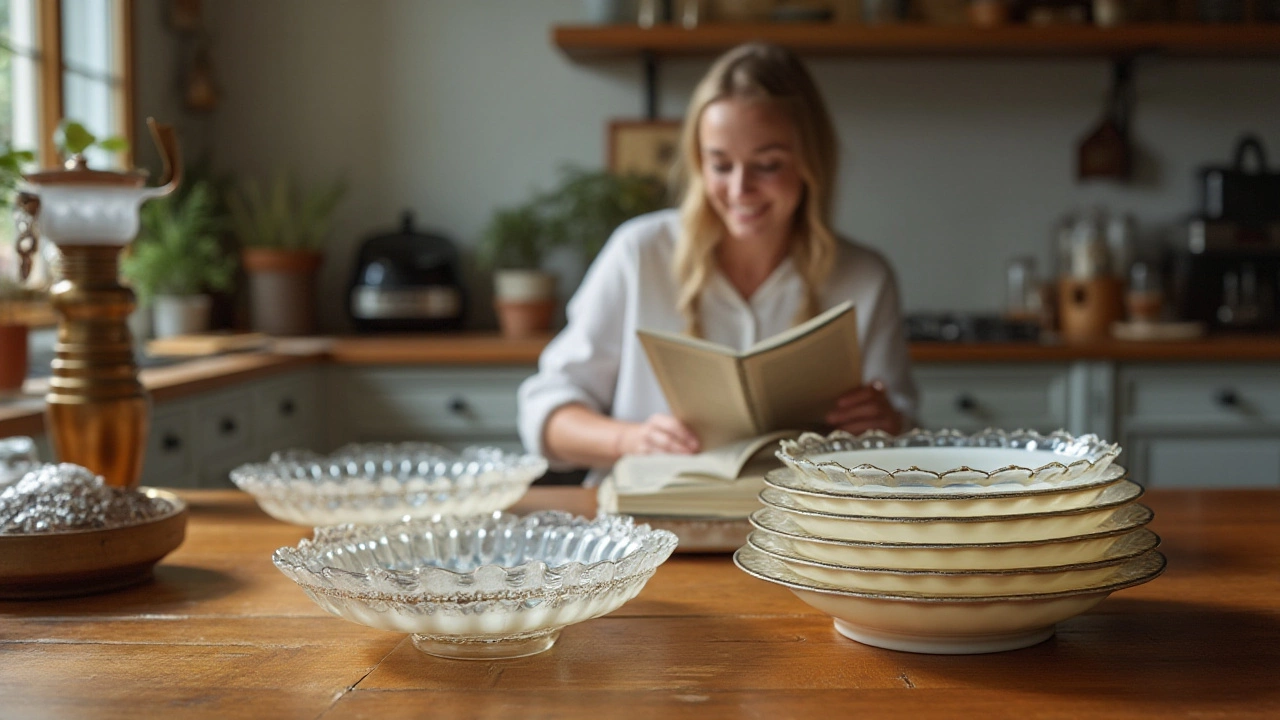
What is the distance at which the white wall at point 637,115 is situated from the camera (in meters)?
3.73

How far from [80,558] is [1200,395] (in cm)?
286

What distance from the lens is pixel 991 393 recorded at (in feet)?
10.2

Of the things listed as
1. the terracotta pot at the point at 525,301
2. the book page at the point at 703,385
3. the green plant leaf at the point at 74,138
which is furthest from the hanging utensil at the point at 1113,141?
the green plant leaf at the point at 74,138

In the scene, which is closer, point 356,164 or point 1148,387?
point 1148,387

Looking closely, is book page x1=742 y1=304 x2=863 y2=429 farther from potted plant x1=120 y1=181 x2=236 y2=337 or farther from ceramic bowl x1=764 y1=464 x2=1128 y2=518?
potted plant x1=120 y1=181 x2=236 y2=337

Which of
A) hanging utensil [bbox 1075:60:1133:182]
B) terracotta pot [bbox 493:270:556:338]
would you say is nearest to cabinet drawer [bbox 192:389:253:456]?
terracotta pot [bbox 493:270:556:338]

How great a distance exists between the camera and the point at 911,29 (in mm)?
3357

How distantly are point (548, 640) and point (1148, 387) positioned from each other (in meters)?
2.68

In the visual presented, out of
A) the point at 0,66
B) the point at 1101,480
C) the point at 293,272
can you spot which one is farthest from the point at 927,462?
the point at 293,272

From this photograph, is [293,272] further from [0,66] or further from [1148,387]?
[1148,387]

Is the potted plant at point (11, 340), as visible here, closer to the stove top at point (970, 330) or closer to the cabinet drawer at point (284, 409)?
the cabinet drawer at point (284, 409)

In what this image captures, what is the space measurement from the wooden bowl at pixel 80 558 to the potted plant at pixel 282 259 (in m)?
2.62

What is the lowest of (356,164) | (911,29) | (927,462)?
(927,462)

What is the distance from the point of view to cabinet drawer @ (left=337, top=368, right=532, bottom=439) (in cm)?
313
